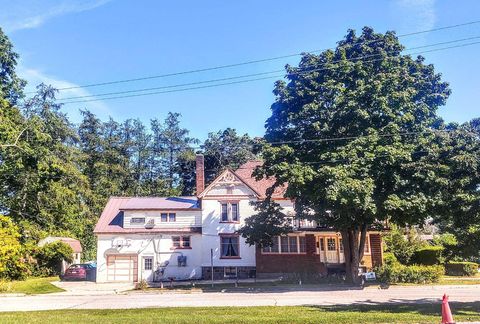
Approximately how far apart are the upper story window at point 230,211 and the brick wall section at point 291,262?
12.4ft

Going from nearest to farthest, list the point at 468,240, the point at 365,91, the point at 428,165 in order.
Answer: the point at 468,240 < the point at 428,165 < the point at 365,91

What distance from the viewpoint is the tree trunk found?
30734mm

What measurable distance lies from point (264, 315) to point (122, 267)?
26.5m

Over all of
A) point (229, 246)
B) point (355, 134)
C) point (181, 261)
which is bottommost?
point (181, 261)

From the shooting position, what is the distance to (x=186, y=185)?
7600cm

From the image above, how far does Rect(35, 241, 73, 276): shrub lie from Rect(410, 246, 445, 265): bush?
33.6 meters

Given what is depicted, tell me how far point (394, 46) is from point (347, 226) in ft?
44.0

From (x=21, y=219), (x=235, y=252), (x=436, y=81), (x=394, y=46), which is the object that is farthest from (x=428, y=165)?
(x=21, y=219)

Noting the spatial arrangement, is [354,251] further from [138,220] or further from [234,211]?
[138,220]

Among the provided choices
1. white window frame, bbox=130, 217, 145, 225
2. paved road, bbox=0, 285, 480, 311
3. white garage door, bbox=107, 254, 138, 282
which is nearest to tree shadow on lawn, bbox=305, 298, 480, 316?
paved road, bbox=0, 285, 480, 311

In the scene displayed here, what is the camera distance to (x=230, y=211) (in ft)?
130

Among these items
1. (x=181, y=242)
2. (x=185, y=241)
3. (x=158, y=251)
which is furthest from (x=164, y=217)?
(x=158, y=251)

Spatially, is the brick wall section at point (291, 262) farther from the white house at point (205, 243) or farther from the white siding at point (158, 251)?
the white siding at point (158, 251)

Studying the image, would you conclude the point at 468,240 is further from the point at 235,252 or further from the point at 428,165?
the point at 235,252
